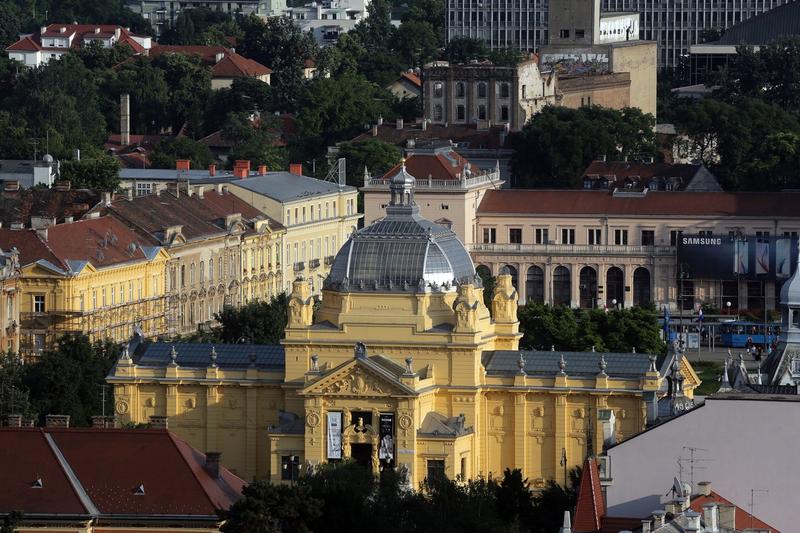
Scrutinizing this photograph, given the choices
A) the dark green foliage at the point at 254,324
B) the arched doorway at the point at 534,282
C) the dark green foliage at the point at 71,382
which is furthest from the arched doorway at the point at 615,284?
the dark green foliage at the point at 71,382

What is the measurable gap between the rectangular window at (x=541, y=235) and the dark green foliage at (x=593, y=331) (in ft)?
115

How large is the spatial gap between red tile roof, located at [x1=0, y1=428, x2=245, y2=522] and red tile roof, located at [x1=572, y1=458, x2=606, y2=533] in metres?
8.59

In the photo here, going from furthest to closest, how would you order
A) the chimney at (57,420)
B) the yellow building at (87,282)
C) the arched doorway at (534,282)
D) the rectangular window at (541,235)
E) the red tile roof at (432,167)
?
the rectangular window at (541,235) → the red tile roof at (432,167) → the arched doorway at (534,282) → the yellow building at (87,282) → the chimney at (57,420)

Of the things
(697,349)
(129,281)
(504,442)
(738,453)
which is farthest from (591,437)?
(697,349)

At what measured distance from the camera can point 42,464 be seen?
289ft

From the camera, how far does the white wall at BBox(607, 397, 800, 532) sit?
277 feet

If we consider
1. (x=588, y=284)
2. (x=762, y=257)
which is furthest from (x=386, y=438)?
(x=588, y=284)

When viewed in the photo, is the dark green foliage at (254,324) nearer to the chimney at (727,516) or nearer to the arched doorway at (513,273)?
the arched doorway at (513,273)

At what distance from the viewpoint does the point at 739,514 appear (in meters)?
81.9

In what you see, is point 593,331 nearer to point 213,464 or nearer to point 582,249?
point 582,249

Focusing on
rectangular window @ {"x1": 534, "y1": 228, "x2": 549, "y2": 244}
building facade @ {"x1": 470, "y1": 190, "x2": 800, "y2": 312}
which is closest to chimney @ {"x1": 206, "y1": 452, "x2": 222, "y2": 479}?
building facade @ {"x1": 470, "y1": 190, "x2": 800, "y2": 312}

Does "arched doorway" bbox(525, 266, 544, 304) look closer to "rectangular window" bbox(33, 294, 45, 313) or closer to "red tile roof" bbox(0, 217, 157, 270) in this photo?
"red tile roof" bbox(0, 217, 157, 270)

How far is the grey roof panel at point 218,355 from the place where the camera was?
350ft

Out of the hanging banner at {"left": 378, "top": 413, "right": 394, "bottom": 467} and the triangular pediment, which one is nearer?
the hanging banner at {"left": 378, "top": 413, "right": 394, "bottom": 467}
